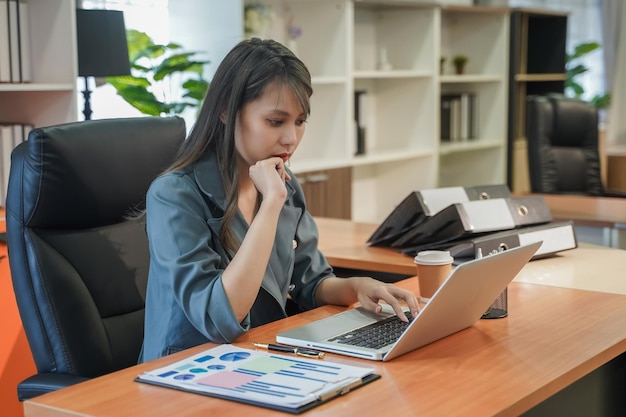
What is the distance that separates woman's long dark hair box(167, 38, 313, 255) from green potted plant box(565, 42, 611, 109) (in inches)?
218

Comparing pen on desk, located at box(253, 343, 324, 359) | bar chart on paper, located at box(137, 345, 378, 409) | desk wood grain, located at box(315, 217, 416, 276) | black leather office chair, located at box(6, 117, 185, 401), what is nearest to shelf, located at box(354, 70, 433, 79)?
desk wood grain, located at box(315, 217, 416, 276)

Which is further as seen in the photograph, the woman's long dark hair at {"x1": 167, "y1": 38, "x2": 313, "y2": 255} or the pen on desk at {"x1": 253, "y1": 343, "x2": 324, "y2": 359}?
the woman's long dark hair at {"x1": 167, "y1": 38, "x2": 313, "y2": 255}

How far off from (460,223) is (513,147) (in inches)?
155

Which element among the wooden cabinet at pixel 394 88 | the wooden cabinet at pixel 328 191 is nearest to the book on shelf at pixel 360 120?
the wooden cabinet at pixel 394 88

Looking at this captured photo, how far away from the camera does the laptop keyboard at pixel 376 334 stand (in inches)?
63.8

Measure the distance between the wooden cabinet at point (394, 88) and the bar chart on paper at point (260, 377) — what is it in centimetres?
278

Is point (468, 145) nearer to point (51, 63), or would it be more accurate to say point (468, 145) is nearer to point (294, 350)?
point (51, 63)

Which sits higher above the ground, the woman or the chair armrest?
the woman

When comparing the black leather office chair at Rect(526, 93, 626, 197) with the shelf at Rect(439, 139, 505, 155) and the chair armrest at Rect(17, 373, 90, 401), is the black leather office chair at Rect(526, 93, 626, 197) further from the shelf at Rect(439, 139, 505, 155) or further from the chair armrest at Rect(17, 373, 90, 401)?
the chair armrest at Rect(17, 373, 90, 401)

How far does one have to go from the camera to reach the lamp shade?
3.31 meters

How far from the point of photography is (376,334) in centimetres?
168

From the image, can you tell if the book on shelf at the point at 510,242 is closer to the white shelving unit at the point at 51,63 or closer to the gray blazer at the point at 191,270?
the gray blazer at the point at 191,270

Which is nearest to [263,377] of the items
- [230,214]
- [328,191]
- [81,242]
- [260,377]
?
[260,377]

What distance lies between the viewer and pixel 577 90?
24.1 ft
